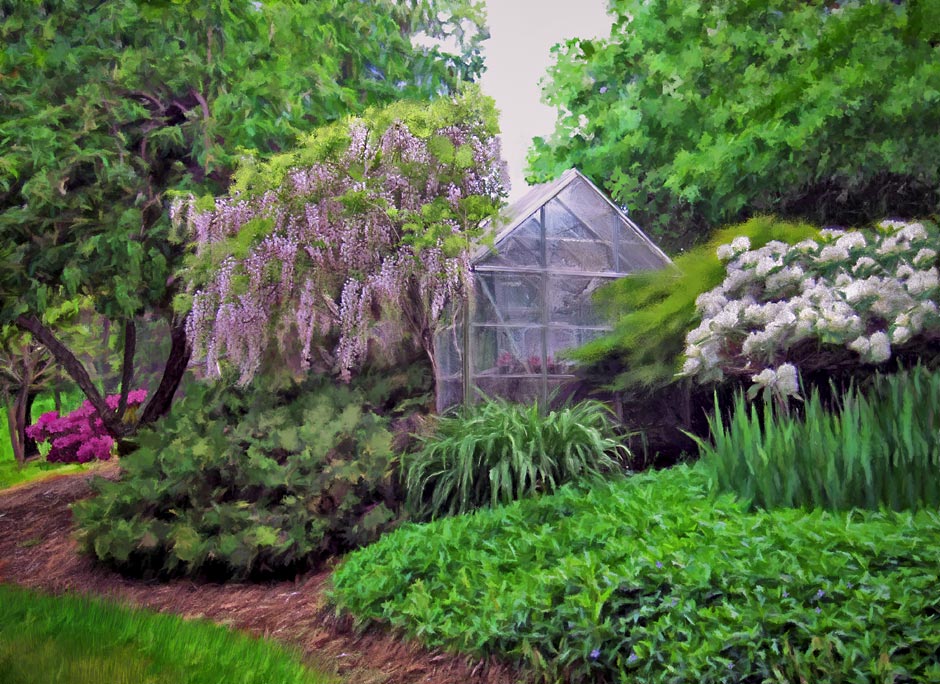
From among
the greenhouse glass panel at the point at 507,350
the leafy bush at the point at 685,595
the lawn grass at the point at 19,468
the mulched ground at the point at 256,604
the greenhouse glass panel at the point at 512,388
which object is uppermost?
the greenhouse glass panel at the point at 507,350

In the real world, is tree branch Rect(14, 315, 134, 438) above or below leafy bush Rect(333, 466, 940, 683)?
above

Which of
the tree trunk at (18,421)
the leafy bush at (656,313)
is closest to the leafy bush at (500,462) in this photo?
the leafy bush at (656,313)

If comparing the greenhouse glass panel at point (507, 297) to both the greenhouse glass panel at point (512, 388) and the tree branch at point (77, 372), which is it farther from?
the tree branch at point (77, 372)

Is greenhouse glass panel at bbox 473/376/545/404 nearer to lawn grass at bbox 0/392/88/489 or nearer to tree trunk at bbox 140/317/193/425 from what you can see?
tree trunk at bbox 140/317/193/425

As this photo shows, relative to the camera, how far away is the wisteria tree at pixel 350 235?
741 centimetres

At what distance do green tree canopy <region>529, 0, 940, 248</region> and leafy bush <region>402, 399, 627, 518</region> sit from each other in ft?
9.46

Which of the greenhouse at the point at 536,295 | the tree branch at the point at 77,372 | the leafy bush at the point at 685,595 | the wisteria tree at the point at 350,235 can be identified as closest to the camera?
the leafy bush at the point at 685,595

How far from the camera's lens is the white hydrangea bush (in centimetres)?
686

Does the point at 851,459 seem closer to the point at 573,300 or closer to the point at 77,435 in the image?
the point at 573,300

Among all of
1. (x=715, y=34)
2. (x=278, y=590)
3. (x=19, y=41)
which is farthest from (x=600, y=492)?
(x=715, y=34)

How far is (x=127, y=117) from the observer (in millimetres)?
8852

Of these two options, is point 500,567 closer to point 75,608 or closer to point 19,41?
point 75,608

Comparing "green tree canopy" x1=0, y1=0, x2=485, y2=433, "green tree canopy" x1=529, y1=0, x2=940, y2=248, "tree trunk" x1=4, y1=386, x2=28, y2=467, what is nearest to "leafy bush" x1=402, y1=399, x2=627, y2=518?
"green tree canopy" x1=529, y1=0, x2=940, y2=248

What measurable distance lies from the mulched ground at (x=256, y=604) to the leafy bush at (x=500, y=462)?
40.2 inches
